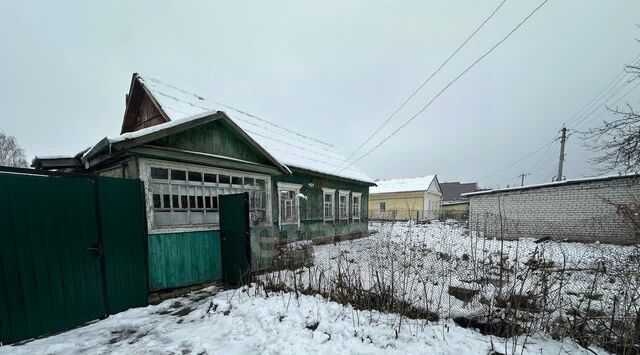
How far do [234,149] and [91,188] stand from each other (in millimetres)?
3273

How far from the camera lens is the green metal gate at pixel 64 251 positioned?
339 cm

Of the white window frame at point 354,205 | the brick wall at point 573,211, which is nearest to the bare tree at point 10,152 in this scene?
the white window frame at point 354,205

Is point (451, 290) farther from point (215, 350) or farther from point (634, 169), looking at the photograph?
point (634, 169)

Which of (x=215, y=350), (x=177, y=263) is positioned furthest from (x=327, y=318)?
(x=177, y=263)

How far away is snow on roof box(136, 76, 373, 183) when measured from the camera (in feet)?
28.4

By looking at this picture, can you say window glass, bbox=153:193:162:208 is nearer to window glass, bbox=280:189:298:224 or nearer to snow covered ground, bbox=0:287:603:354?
snow covered ground, bbox=0:287:603:354

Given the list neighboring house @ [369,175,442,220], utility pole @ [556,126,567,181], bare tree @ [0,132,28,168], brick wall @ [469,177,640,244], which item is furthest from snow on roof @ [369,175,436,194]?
bare tree @ [0,132,28,168]

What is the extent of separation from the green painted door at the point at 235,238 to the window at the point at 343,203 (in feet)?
26.6

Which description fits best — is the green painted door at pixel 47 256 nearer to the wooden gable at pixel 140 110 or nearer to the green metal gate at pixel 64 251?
the green metal gate at pixel 64 251

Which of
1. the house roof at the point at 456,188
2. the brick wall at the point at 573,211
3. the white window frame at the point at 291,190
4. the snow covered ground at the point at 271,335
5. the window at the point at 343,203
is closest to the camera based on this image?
the snow covered ground at the point at 271,335

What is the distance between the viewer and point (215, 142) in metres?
6.55

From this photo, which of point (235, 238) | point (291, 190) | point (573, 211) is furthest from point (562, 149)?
point (235, 238)

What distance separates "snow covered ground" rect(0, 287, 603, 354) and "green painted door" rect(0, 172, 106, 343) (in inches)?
10.9

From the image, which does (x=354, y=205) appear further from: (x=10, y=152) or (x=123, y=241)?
(x=10, y=152)
